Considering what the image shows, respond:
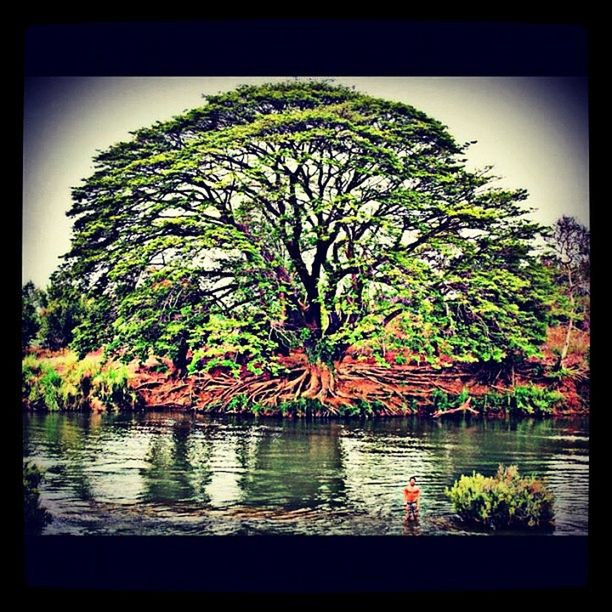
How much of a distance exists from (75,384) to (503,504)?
10.5 ft

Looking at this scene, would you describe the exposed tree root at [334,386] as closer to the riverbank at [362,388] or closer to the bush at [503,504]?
the riverbank at [362,388]

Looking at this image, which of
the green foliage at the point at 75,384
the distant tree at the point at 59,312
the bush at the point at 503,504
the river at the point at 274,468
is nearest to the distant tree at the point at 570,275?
the river at the point at 274,468

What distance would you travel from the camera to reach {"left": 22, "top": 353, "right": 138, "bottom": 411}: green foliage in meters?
7.65

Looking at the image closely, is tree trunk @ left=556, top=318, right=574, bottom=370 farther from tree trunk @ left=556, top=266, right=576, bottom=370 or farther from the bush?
the bush

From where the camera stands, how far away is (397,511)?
7.20 metres

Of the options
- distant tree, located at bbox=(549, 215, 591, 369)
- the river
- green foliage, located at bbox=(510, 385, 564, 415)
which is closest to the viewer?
the river

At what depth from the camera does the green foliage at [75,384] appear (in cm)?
765

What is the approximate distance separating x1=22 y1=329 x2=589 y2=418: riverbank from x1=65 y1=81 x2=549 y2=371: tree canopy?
0.13 metres

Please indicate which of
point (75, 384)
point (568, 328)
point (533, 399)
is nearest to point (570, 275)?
point (568, 328)

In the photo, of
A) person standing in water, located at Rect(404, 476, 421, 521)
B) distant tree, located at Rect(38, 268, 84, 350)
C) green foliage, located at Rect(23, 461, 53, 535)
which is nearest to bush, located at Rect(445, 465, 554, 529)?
person standing in water, located at Rect(404, 476, 421, 521)

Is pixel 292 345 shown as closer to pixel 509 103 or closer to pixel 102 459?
pixel 102 459
